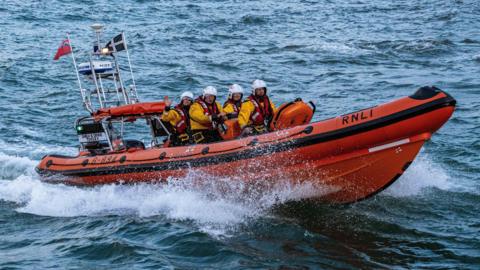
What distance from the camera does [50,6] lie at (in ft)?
86.3

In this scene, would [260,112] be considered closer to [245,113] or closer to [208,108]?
[245,113]

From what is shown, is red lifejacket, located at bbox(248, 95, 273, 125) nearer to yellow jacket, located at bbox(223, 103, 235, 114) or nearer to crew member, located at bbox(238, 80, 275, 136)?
crew member, located at bbox(238, 80, 275, 136)

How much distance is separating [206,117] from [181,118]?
40cm

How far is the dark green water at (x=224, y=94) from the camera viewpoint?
26.6 ft

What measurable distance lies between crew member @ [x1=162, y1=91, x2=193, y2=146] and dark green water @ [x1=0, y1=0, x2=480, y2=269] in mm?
926

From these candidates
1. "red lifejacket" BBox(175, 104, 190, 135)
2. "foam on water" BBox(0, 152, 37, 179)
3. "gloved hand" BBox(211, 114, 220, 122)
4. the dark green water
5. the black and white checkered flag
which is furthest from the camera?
"foam on water" BBox(0, 152, 37, 179)

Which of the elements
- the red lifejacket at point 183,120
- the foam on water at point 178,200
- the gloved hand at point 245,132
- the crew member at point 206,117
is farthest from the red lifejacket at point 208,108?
the foam on water at point 178,200

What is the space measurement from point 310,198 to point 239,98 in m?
1.88

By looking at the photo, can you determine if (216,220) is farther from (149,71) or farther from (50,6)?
(50,6)

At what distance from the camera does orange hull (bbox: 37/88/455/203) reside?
8.16 metres

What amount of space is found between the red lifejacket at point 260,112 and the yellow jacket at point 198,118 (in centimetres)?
65

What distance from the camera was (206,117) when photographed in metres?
10.1

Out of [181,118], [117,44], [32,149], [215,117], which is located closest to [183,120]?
[181,118]

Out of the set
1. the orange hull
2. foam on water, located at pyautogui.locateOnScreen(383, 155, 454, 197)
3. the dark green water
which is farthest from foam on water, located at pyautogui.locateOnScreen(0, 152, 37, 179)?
foam on water, located at pyautogui.locateOnScreen(383, 155, 454, 197)
